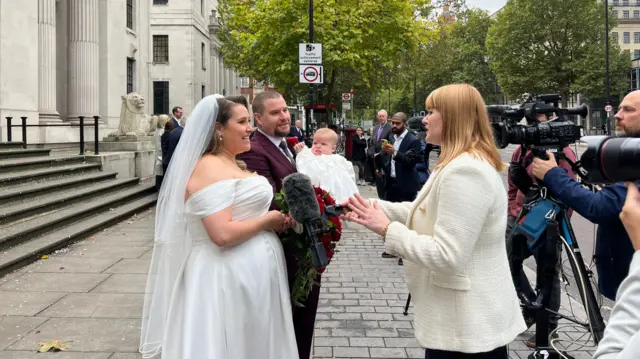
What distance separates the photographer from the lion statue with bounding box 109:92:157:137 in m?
15.8

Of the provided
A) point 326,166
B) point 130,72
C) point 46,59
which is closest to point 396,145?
point 326,166

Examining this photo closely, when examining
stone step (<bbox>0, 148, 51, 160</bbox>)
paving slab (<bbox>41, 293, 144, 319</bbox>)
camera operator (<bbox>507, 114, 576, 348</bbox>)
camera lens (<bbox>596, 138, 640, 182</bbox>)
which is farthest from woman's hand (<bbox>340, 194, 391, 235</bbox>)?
stone step (<bbox>0, 148, 51, 160</bbox>)

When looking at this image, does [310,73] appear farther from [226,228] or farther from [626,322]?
[626,322]

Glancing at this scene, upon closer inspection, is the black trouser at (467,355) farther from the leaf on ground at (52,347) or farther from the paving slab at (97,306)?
the paving slab at (97,306)

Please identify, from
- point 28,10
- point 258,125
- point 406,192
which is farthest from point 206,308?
point 28,10

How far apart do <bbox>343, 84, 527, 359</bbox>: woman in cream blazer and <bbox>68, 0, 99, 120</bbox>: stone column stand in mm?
18956

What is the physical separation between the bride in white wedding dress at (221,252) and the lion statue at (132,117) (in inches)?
536

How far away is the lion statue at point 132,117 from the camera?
15.8 meters

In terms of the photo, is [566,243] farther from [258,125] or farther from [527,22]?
[527,22]

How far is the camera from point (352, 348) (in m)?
4.53

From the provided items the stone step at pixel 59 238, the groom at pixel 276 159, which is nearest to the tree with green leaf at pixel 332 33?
the stone step at pixel 59 238

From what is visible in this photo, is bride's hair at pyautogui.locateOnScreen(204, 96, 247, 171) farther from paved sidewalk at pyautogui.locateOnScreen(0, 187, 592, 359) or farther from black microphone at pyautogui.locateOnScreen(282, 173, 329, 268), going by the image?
paved sidewalk at pyautogui.locateOnScreen(0, 187, 592, 359)

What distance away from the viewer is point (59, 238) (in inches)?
323

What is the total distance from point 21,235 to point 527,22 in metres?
50.3
